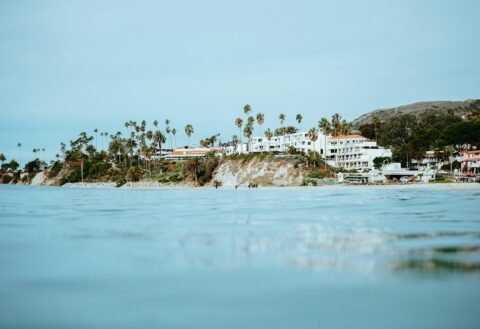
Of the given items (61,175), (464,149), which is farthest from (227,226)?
(61,175)

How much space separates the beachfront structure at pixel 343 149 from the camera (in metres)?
117

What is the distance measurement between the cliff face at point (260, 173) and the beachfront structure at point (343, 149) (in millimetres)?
10237

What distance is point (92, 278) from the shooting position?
1110 cm

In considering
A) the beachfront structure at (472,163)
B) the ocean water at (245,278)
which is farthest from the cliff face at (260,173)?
the ocean water at (245,278)

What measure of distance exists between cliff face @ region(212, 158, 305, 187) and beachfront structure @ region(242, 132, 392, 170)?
10237 millimetres

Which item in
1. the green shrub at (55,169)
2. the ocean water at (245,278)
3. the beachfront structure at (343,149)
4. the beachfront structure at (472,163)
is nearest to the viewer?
the ocean water at (245,278)

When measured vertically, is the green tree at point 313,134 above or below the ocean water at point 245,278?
above

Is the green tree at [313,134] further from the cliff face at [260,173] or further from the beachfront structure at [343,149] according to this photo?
the cliff face at [260,173]

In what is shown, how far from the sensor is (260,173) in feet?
359

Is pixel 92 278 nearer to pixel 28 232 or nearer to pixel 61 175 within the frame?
pixel 28 232

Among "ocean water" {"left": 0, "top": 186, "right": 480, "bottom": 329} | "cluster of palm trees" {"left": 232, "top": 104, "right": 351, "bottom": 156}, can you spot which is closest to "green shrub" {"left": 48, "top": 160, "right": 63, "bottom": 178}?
"cluster of palm trees" {"left": 232, "top": 104, "right": 351, "bottom": 156}

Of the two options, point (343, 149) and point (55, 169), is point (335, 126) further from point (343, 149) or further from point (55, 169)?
point (55, 169)

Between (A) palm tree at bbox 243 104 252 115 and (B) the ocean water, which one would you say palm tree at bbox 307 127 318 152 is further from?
(B) the ocean water

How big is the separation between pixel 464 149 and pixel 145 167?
8821 centimetres
